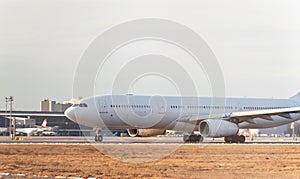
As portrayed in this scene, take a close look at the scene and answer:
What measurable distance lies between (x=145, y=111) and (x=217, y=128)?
19.2ft

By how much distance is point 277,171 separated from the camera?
28.3 m

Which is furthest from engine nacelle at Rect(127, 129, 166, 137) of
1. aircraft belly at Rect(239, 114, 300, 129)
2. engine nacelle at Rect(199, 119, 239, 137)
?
aircraft belly at Rect(239, 114, 300, 129)

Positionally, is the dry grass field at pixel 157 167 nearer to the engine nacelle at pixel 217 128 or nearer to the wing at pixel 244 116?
the engine nacelle at pixel 217 128

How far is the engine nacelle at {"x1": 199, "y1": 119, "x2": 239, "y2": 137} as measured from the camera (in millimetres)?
58250

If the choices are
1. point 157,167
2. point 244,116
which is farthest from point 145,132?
point 157,167

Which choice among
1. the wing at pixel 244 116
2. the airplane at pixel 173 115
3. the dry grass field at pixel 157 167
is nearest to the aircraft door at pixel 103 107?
the airplane at pixel 173 115

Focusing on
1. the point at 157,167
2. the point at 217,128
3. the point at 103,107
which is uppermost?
the point at 103,107

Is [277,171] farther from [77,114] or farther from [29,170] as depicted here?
[77,114]

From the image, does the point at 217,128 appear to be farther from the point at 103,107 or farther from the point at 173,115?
the point at 103,107

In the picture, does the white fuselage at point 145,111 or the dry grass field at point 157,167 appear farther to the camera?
the white fuselage at point 145,111

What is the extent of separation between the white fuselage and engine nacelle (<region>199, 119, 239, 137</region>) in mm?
1751

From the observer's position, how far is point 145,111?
5894 cm

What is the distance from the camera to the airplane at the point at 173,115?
58.5m

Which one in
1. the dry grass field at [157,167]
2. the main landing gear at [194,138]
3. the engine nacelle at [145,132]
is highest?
the engine nacelle at [145,132]
